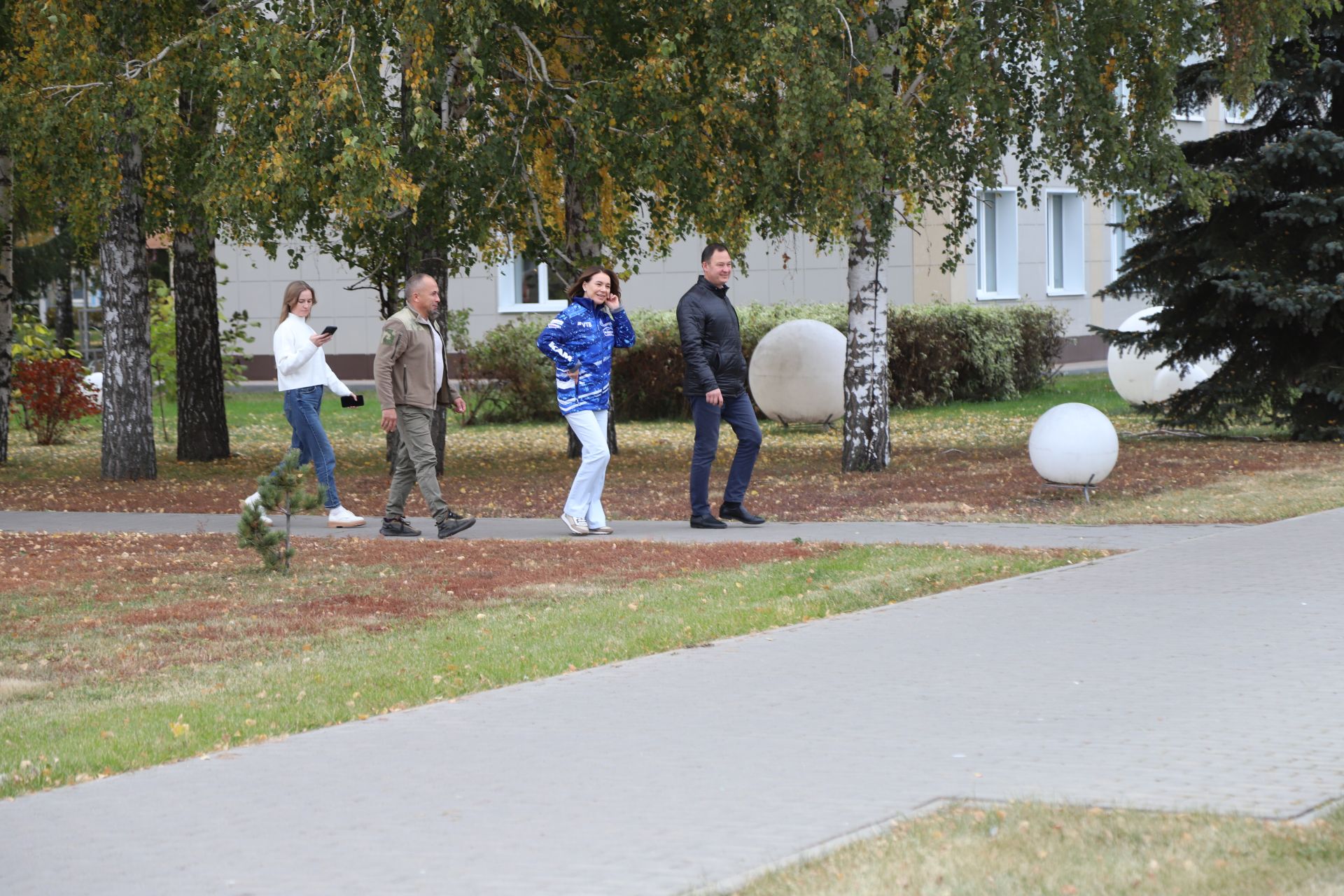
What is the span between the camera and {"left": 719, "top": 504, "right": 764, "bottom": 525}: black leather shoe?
41.3 feet

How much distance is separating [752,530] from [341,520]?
122 inches

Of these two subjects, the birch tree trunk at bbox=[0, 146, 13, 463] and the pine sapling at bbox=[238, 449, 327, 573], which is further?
the birch tree trunk at bbox=[0, 146, 13, 463]

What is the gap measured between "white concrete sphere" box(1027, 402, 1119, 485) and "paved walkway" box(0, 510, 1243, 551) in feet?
4.37

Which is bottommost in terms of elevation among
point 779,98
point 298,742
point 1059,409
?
point 298,742

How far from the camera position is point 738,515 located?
12625 millimetres

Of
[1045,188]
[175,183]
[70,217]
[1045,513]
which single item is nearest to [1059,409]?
[1045,513]

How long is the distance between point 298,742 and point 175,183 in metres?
11.7

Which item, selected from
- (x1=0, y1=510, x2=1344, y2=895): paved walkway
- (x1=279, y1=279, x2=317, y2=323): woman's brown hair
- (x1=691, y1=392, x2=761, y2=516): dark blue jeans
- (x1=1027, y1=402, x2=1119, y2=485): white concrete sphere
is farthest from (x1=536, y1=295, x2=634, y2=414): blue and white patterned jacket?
(x1=0, y1=510, x2=1344, y2=895): paved walkway

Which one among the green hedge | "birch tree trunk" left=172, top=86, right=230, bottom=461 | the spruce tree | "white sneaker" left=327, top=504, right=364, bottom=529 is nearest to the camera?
"white sneaker" left=327, top=504, right=364, bottom=529

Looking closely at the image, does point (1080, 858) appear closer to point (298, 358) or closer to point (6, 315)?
point (298, 358)

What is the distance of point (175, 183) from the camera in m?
16.8

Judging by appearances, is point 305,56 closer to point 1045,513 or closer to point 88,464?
point 1045,513

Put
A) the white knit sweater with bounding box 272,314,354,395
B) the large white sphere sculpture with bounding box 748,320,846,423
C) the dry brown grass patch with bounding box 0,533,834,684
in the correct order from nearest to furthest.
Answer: the dry brown grass patch with bounding box 0,533,834,684, the white knit sweater with bounding box 272,314,354,395, the large white sphere sculpture with bounding box 748,320,846,423

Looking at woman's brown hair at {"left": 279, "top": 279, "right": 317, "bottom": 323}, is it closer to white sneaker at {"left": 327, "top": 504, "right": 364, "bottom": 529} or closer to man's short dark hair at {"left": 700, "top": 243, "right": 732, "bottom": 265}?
white sneaker at {"left": 327, "top": 504, "right": 364, "bottom": 529}
